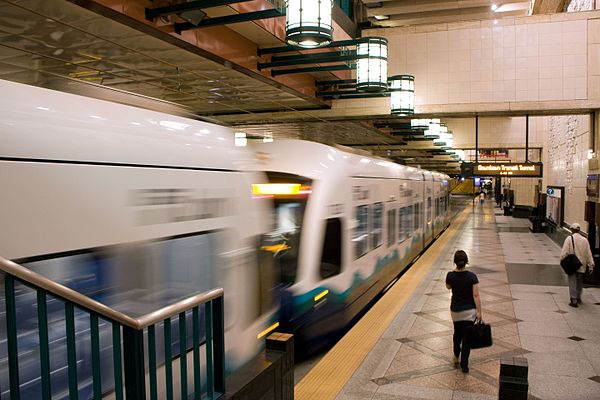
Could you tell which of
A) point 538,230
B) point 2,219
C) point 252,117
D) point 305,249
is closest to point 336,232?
point 305,249

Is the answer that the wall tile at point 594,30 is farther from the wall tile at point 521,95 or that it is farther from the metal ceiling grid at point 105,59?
the metal ceiling grid at point 105,59

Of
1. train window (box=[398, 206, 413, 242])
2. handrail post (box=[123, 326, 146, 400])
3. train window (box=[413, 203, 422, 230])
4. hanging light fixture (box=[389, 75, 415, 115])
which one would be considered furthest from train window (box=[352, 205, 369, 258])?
train window (box=[413, 203, 422, 230])

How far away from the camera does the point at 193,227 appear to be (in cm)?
399

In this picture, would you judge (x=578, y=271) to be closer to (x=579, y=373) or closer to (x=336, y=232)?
(x=579, y=373)

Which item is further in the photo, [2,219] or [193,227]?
[193,227]

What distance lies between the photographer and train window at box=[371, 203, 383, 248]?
944 centimetres

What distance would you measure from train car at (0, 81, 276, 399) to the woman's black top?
284 cm

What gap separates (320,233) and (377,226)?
3167 mm

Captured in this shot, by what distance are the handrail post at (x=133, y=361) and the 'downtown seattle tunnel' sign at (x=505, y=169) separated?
17172 mm

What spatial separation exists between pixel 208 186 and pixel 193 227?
381mm

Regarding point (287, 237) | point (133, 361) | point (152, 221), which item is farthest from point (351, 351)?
point (133, 361)

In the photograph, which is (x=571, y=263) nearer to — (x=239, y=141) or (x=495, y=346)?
(x=495, y=346)

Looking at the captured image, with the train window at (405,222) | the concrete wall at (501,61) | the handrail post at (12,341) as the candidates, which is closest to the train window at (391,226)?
the train window at (405,222)

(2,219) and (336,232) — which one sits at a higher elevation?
(2,219)
